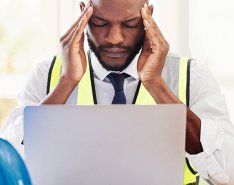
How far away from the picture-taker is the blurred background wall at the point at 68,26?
1823mm

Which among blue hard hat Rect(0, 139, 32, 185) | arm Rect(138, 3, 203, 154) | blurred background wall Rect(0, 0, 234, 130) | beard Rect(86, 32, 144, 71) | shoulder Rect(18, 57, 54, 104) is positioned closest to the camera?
blue hard hat Rect(0, 139, 32, 185)

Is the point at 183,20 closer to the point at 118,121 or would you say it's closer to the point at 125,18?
the point at 125,18

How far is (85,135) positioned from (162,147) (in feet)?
0.49

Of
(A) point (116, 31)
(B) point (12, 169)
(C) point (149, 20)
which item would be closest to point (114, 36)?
(A) point (116, 31)

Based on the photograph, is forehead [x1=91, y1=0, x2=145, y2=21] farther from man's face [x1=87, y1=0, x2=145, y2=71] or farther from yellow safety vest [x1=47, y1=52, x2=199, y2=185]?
yellow safety vest [x1=47, y1=52, x2=199, y2=185]

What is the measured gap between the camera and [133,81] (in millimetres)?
1363

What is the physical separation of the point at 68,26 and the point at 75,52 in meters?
0.65

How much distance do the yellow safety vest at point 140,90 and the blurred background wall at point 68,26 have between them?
43 centimetres

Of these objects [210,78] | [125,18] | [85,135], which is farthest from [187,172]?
[85,135]

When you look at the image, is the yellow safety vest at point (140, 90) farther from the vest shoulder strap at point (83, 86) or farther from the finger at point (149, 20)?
the finger at point (149, 20)

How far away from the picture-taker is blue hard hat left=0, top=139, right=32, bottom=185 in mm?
704

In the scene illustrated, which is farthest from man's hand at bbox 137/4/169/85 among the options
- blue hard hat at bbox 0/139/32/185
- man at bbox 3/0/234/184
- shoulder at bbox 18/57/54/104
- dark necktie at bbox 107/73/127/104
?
blue hard hat at bbox 0/139/32/185

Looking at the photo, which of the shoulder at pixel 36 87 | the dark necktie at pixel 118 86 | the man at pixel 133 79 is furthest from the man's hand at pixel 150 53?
the shoulder at pixel 36 87

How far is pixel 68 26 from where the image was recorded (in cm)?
187
